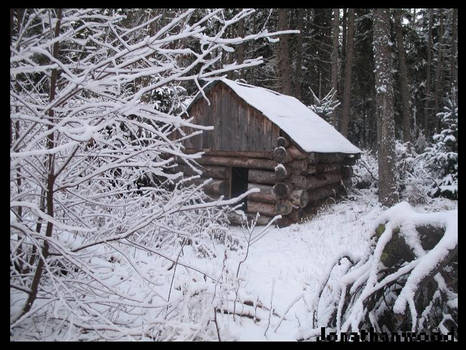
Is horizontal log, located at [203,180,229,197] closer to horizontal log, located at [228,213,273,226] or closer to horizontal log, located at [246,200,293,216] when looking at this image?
horizontal log, located at [228,213,273,226]

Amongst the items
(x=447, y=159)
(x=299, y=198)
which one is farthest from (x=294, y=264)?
(x=447, y=159)

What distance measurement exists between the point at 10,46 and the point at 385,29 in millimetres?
9273

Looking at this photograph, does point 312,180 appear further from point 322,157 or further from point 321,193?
point 321,193

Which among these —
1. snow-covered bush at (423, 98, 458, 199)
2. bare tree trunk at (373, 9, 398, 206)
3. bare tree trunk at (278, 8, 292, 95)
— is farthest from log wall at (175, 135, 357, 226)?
bare tree trunk at (278, 8, 292, 95)

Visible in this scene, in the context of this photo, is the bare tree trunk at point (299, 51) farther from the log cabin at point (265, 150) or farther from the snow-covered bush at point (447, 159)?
the snow-covered bush at point (447, 159)

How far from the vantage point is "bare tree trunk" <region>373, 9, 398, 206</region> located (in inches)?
357

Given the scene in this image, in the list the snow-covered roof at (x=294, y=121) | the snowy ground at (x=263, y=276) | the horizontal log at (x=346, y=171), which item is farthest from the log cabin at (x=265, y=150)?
the horizontal log at (x=346, y=171)

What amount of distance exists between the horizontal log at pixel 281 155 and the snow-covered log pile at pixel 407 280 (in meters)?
6.00

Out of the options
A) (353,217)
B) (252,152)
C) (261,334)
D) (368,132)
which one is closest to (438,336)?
(261,334)

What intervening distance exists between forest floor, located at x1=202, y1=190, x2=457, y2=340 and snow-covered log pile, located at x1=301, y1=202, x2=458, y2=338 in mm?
312

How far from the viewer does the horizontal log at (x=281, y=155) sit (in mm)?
9227

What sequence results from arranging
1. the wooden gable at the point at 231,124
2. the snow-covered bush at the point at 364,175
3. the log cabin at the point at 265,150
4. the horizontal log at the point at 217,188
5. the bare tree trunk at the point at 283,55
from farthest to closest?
the bare tree trunk at the point at 283,55
the snow-covered bush at the point at 364,175
the horizontal log at the point at 217,188
the wooden gable at the point at 231,124
the log cabin at the point at 265,150
